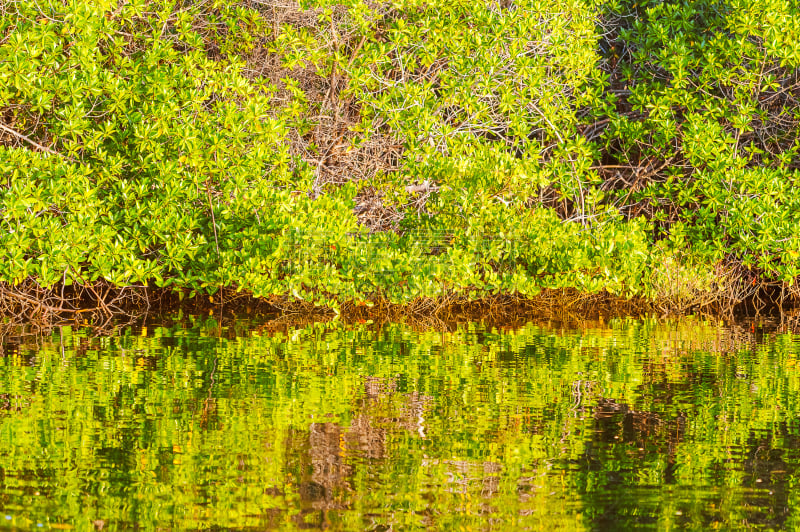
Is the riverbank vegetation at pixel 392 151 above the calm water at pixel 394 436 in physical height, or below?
above

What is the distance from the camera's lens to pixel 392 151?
40.8 ft

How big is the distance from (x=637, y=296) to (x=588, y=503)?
8664 mm

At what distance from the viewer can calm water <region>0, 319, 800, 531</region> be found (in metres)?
4.52

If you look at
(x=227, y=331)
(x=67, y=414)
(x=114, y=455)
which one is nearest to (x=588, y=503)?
(x=114, y=455)

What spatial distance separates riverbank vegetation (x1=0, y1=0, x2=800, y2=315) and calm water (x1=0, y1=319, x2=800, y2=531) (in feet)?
4.65

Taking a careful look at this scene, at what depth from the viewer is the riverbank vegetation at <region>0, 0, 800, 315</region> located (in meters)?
10.3

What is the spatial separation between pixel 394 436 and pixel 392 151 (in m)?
6.98

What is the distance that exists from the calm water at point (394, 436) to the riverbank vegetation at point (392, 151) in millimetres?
1417

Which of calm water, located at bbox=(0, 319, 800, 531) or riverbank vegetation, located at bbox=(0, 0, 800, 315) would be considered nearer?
calm water, located at bbox=(0, 319, 800, 531)

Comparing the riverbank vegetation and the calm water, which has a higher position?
the riverbank vegetation

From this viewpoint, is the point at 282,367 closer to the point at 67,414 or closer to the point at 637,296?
the point at 67,414

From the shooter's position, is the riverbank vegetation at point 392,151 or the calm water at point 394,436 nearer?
the calm water at point 394,436

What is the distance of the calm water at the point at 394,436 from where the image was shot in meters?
4.52

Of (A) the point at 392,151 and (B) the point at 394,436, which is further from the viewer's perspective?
(A) the point at 392,151
